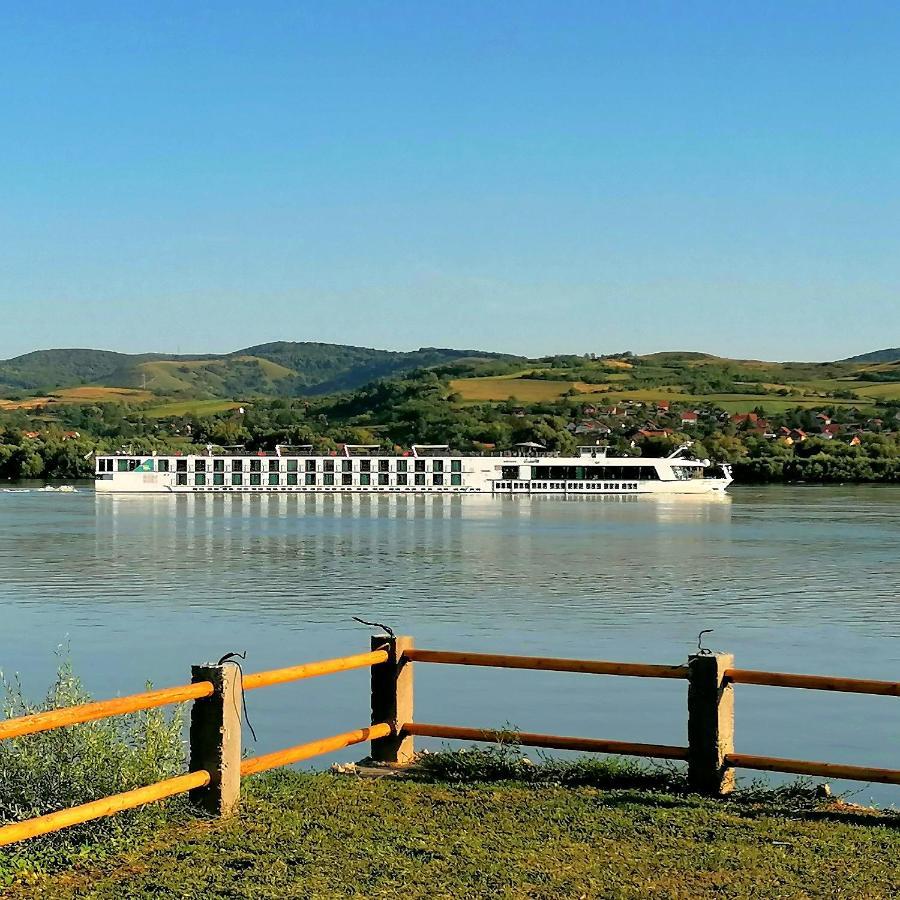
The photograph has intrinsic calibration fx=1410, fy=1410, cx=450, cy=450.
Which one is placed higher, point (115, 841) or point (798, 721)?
point (115, 841)

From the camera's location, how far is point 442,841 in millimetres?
7633

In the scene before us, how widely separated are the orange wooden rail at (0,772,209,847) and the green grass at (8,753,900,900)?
10.0 inches

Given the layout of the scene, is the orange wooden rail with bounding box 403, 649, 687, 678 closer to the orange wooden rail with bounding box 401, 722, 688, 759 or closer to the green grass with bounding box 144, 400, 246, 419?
the orange wooden rail with bounding box 401, 722, 688, 759

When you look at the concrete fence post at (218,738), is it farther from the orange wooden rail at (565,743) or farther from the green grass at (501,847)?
the orange wooden rail at (565,743)

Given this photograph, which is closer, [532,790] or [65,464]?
[532,790]

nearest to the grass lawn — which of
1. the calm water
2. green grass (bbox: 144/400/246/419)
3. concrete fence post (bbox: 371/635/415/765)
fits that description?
concrete fence post (bbox: 371/635/415/765)

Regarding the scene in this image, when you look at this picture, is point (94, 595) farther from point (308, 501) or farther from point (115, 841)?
point (308, 501)

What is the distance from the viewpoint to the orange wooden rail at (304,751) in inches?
333

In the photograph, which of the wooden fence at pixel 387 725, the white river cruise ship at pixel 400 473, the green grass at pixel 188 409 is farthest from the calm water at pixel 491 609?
the green grass at pixel 188 409

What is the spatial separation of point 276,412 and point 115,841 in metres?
183

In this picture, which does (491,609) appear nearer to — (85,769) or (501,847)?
(85,769)

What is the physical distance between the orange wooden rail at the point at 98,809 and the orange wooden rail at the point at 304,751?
→ 50 cm

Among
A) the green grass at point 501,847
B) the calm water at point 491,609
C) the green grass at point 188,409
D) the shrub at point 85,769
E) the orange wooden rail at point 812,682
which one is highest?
the green grass at point 188,409

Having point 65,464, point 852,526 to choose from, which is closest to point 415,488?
point 65,464
